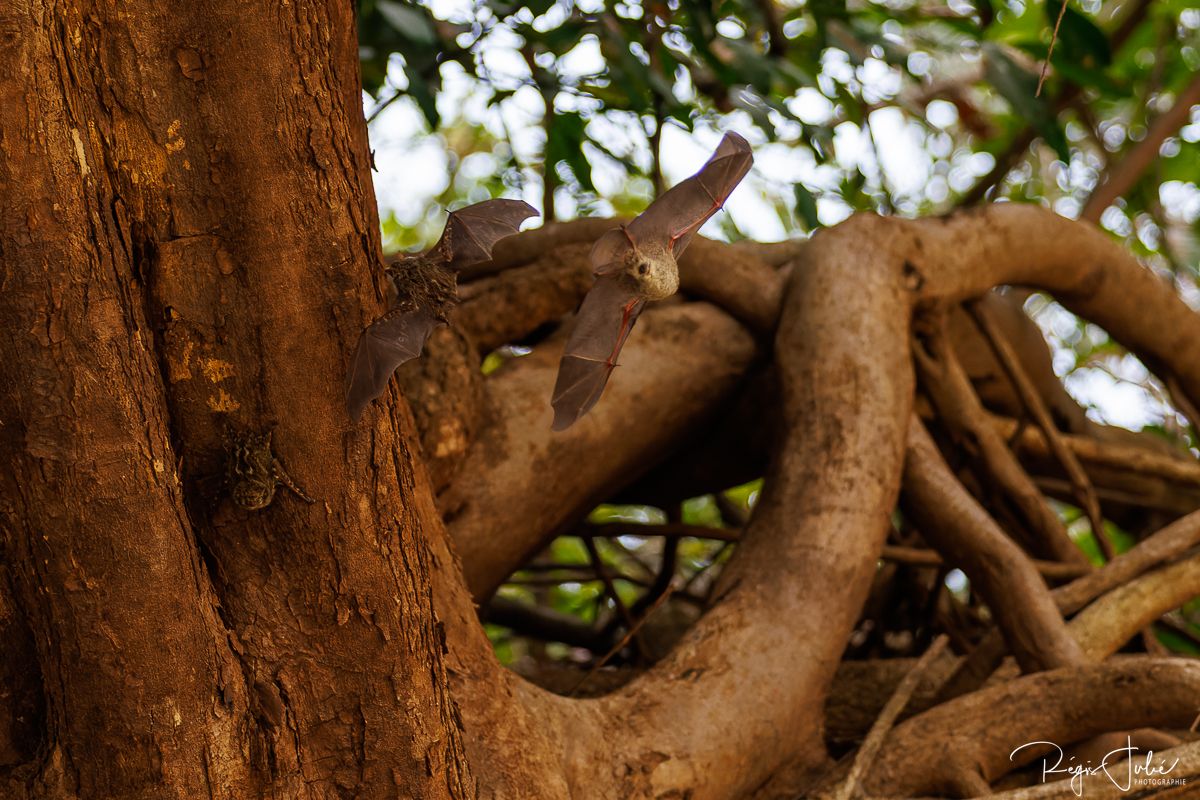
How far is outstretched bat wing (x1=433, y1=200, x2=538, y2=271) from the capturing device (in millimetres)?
1154

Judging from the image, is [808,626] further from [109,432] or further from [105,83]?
[105,83]

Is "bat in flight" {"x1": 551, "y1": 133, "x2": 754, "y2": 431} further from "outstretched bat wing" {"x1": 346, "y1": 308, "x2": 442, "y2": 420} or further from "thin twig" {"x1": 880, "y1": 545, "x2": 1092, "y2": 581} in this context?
"thin twig" {"x1": 880, "y1": 545, "x2": 1092, "y2": 581}

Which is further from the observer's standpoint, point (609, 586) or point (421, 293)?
point (609, 586)

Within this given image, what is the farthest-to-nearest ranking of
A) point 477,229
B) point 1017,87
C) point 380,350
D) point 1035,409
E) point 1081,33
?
point 1035,409 < point 1017,87 < point 1081,33 < point 477,229 < point 380,350

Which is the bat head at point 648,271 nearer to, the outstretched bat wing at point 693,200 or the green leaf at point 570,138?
the outstretched bat wing at point 693,200

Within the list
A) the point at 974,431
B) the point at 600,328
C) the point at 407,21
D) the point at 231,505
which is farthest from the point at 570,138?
the point at 231,505

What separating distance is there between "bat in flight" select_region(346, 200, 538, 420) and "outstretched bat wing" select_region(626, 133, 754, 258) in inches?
7.1

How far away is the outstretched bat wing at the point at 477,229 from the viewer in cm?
115

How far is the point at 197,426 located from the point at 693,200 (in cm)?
53

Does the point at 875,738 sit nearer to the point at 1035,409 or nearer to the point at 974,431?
the point at 974,431

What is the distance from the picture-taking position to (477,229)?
1.17 metres

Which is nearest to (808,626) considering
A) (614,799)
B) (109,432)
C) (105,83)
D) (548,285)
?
(614,799)

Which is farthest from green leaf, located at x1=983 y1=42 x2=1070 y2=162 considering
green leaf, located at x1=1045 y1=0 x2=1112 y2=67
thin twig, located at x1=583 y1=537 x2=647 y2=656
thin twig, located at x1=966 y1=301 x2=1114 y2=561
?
thin twig, located at x1=583 y1=537 x2=647 y2=656

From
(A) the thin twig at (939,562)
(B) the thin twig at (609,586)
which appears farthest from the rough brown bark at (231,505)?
(B) the thin twig at (609,586)
